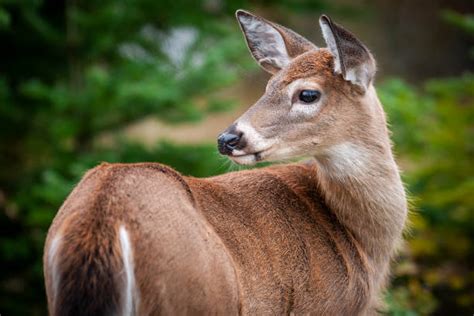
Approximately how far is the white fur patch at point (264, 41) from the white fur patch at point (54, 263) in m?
2.48

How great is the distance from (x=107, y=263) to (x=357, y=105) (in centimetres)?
227

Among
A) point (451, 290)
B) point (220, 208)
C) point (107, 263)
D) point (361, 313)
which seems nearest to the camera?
point (107, 263)

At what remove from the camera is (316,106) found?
5219 millimetres

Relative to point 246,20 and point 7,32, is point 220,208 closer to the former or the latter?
point 246,20

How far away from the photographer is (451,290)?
368 inches

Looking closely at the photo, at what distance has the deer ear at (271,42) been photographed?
19.2 ft

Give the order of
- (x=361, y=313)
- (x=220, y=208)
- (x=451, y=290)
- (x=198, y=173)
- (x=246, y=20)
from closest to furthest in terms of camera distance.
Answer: (x=220, y=208)
(x=361, y=313)
(x=246, y=20)
(x=198, y=173)
(x=451, y=290)

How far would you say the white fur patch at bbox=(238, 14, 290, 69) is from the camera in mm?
5879

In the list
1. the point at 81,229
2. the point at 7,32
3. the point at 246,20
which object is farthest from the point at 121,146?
the point at 81,229

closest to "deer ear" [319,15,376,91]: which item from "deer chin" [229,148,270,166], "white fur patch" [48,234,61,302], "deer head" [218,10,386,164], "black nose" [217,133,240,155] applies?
"deer head" [218,10,386,164]

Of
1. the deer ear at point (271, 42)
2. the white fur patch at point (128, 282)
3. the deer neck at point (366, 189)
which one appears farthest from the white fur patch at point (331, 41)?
the white fur patch at point (128, 282)

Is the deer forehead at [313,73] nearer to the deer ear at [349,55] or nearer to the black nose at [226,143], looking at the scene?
the deer ear at [349,55]

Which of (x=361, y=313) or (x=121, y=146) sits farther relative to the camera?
(x=121, y=146)

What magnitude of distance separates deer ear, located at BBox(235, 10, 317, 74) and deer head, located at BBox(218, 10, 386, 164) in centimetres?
40
